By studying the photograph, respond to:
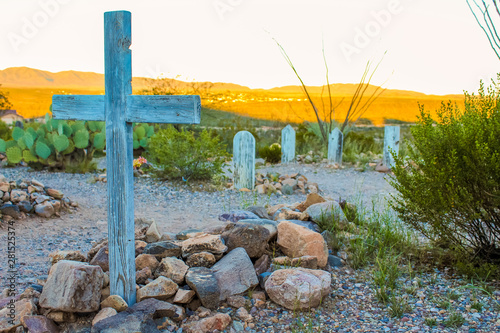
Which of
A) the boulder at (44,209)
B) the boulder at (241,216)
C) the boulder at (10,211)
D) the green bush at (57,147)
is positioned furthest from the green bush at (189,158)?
the boulder at (241,216)

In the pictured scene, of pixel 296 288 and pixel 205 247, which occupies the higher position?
pixel 205 247

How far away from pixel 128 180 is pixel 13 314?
110cm

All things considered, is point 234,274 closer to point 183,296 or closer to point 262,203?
point 183,296

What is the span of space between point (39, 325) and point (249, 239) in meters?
1.60

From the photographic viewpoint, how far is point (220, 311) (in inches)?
114

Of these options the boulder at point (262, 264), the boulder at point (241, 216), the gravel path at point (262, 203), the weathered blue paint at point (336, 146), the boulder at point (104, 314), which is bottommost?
the gravel path at point (262, 203)

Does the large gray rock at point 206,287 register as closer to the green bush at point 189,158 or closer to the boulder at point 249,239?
the boulder at point 249,239

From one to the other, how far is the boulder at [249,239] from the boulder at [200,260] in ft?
0.88

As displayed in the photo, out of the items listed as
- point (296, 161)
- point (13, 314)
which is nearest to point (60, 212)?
point (13, 314)

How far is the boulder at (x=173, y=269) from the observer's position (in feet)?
9.95

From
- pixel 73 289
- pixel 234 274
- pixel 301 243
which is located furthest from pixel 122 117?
pixel 301 243

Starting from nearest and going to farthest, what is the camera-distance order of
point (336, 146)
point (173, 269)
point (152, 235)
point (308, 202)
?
point (173, 269), point (152, 235), point (308, 202), point (336, 146)

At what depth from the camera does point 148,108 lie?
2.58m

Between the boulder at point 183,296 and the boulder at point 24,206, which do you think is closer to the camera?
the boulder at point 183,296
